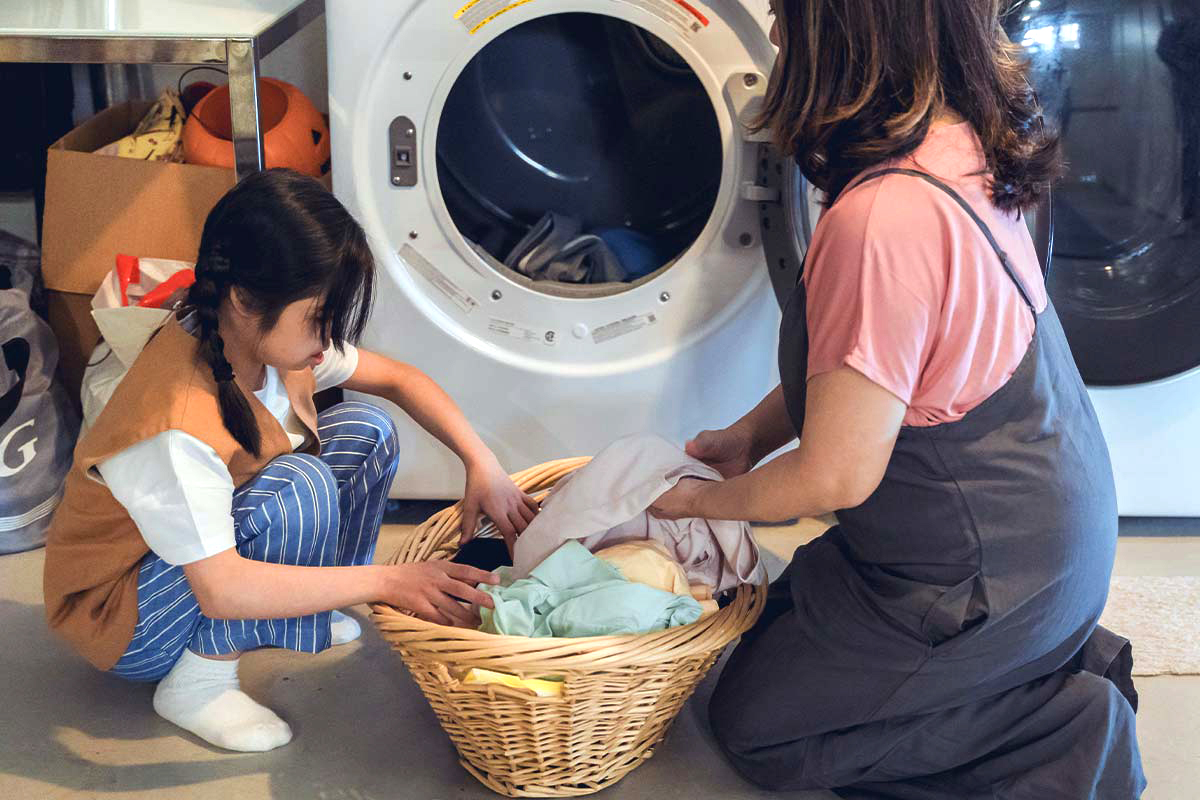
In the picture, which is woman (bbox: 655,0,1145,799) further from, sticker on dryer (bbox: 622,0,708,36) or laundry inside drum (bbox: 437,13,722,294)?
laundry inside drum (bbox: 437,13,722,294)

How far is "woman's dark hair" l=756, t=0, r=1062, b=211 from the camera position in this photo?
0.93 meters

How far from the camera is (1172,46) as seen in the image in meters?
1.44

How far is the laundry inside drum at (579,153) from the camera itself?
1.57 meters

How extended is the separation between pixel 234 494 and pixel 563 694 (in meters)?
0.40

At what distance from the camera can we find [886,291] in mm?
927

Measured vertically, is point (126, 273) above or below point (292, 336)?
below

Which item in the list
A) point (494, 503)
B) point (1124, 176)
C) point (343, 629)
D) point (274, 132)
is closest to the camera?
point (494, 503)

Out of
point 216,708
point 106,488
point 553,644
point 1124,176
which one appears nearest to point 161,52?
point 106,488

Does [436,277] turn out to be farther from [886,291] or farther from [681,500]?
[886,291]

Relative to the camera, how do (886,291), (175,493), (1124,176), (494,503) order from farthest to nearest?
(1124,176) < (494,503) < (175,493) < (886,291)

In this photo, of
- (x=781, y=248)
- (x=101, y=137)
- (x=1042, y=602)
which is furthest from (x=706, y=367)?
(x=101, y=137)

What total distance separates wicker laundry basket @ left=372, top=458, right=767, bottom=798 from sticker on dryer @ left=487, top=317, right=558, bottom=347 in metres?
0.51

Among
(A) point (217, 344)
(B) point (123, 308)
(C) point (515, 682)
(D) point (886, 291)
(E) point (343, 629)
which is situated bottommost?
(E) point (343, 629)

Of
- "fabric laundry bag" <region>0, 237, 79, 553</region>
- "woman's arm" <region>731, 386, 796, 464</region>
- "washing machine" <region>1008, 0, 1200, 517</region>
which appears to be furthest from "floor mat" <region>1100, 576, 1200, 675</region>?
"fabric laundry bag" <region>0, 237, 79, 553</region>
